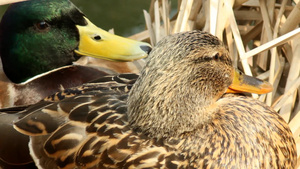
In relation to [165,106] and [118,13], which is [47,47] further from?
[118,13]

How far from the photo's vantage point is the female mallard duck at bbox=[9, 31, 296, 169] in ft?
7.61

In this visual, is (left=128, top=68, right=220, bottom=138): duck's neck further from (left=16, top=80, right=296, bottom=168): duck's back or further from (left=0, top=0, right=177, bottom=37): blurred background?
(left=0, top=0, right=177, bottom=37): blurred background

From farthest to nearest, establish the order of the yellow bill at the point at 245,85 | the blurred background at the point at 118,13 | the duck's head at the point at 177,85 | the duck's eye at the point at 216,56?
the blurred background at the point at 118,13 → the yellow bill at the point at 245,85 → the duck's eye at the point at 216,56 → the duck's head at the point at 177,85

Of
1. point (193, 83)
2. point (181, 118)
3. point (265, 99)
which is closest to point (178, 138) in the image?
point (181, 118)

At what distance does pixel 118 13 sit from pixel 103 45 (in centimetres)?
204

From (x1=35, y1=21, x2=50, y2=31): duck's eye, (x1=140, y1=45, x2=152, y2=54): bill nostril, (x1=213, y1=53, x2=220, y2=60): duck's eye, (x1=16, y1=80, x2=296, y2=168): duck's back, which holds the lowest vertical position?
(x1=16, y1=80, x2=296, y2=168): duck's back

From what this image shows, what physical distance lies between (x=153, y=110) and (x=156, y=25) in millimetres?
1448

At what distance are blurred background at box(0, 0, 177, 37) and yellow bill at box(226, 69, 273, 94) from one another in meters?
2.50

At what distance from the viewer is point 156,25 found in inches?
145

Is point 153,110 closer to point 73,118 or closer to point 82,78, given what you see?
point 73,118

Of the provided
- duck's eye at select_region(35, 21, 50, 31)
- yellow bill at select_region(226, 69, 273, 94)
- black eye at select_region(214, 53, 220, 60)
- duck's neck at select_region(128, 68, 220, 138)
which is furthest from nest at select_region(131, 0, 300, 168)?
duck's eye at select_region(35, 21, 50, 31)

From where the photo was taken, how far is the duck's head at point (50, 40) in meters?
3.13

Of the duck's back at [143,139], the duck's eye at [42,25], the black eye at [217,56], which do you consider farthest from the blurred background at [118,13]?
the black eye at [217,56]

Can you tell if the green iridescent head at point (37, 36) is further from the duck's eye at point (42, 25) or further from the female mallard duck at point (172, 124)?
the female mallard duck at point (172, 124)
